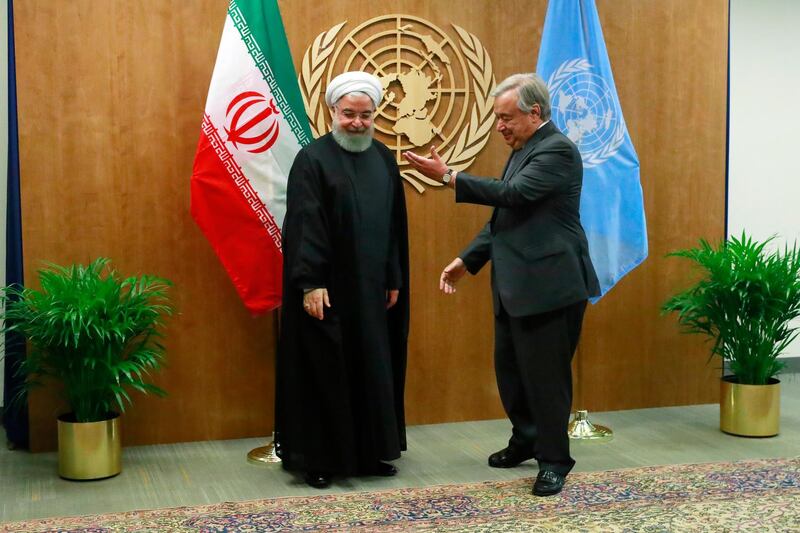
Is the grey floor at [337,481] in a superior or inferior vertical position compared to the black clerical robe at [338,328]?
inferior

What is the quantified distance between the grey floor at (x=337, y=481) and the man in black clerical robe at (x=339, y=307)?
149 mm

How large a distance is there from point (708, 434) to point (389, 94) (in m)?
2.09

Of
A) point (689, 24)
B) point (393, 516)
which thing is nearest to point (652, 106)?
point (689, 24)

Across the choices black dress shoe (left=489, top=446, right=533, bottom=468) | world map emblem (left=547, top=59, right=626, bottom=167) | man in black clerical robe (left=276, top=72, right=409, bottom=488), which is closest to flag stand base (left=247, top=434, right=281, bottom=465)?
man in black clerical robe (left=276, top=72, right=409, bottom=488)

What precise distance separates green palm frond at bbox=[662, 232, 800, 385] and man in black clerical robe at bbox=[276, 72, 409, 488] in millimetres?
1526

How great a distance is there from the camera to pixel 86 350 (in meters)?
3.47

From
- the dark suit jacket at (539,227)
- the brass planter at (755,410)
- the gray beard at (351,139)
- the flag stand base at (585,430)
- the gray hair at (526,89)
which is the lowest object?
the flag stand base at (585,430)

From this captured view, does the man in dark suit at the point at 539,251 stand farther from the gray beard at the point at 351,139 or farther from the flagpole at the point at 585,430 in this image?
the flagpole at the point at 585,430

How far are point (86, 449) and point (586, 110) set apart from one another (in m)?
2.49

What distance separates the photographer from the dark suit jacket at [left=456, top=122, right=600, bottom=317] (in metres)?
3.26

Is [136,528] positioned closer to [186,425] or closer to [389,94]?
[186,425]

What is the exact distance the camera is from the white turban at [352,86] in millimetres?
3455

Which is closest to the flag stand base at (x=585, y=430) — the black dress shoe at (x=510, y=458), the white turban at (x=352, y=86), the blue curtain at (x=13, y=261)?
the black dress shoe at (x=510, y=458)

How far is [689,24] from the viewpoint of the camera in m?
4.65
